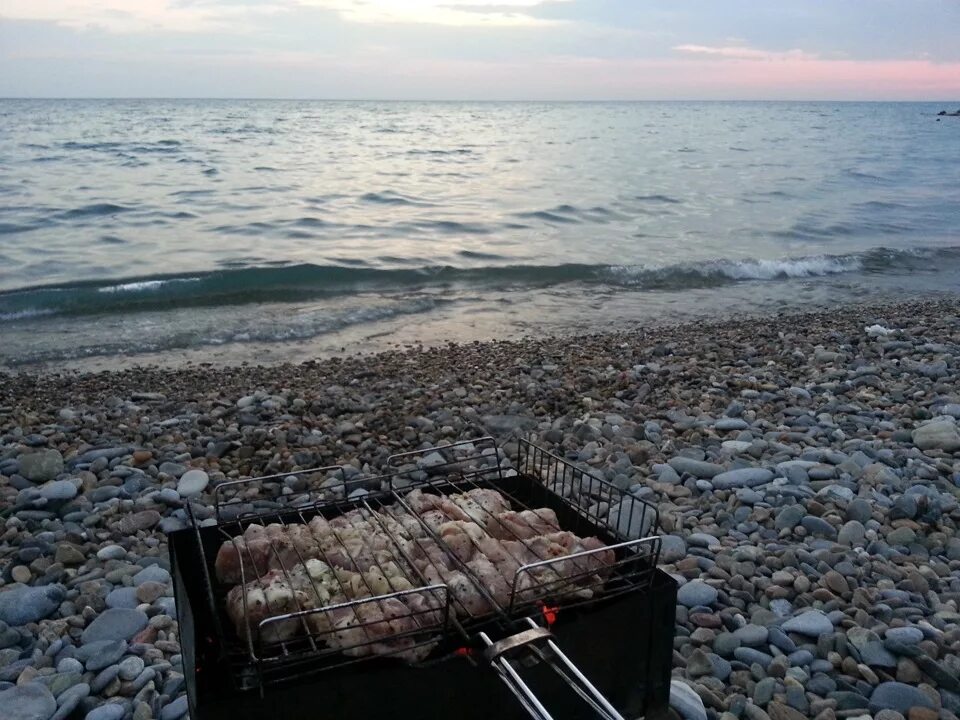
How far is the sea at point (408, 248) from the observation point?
11.8 meters

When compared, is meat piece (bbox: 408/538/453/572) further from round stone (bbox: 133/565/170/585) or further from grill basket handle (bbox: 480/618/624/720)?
round stone (bbox: 133/565/170/585)

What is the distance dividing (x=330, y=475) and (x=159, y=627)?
196 cm

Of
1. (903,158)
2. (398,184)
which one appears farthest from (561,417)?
(903,158)

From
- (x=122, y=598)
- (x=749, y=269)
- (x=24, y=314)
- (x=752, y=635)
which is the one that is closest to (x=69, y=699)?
(x=122, y=598)

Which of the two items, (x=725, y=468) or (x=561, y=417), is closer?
(x=725, y=468)

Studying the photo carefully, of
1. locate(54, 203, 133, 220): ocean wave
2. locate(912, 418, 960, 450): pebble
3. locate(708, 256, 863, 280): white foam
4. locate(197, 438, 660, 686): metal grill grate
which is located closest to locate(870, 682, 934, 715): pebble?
locate(197, 438, 660, 686): metal grill grate

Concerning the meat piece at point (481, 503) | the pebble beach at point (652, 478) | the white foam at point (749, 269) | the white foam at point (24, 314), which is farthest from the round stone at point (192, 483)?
the white foam at point (749, 269)

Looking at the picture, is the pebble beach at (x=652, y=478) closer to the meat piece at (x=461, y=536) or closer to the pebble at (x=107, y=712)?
the pebble at (x=107, y=712)

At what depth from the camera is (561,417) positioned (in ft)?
21.8

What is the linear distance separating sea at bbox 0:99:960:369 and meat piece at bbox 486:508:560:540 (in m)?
7.54

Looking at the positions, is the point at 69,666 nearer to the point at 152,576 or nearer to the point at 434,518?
the point at 152,576

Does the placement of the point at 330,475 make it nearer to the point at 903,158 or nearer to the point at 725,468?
the point at 725,468

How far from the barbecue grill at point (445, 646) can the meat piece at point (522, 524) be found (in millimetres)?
141

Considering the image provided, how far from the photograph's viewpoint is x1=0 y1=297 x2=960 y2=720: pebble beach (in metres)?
3.23
